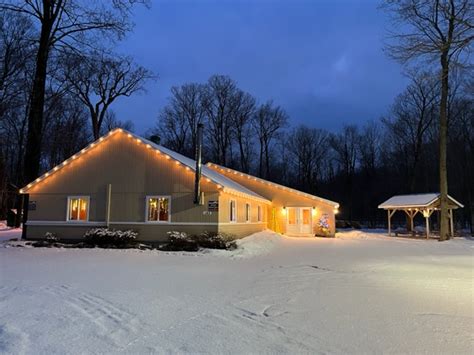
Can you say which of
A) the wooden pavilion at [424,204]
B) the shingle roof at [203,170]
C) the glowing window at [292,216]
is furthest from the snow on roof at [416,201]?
the shingle roof at [203,170]

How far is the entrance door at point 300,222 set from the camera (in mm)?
25875

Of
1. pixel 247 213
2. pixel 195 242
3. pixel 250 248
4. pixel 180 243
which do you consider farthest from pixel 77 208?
pixel 247 213

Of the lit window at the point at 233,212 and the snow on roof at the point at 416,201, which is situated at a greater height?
the snow on roof at the point at 416,201

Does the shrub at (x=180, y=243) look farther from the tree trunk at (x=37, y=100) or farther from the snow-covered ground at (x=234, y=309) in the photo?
the tree trunk at (x=37, y=100)

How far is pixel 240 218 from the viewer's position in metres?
19.9

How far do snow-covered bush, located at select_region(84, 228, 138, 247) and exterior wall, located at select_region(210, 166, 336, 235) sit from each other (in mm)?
12082

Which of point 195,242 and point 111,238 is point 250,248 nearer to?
point 195,242

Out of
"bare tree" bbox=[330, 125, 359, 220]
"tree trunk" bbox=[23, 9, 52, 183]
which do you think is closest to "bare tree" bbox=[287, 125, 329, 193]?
"bare tree" bbox=[330, 125, 359, 220]

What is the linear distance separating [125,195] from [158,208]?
1.72m

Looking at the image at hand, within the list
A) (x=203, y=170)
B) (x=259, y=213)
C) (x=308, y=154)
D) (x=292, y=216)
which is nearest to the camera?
(x=203, y=170)

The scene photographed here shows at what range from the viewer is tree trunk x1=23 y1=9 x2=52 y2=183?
54.1 ft

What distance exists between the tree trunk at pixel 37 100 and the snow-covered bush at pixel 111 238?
476 cm

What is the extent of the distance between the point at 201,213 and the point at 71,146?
24.4 metres

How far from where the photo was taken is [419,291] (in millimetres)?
6895
